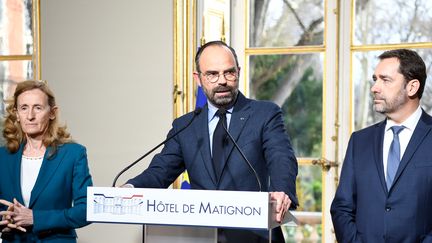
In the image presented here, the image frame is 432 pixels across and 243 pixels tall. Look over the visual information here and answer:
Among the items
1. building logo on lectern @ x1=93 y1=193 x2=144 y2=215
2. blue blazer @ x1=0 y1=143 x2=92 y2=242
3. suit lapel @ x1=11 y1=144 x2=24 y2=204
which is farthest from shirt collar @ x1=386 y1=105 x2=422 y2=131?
suit lapel @ x1=11 y1=144 x2=24 y2=204

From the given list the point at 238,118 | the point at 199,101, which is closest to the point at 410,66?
the point at 238,118

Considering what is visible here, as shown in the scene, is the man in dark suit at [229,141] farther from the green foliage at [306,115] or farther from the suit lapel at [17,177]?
the green foliage at [306,115]

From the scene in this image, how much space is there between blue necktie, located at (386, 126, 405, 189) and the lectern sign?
3.02 feet

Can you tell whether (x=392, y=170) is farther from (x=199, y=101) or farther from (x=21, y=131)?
(x=199, y=101)

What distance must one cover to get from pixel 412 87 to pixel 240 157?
82 cm

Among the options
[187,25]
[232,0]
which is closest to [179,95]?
[187,25]

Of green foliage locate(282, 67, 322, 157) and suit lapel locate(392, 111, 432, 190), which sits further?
green foliage locate(282, 67, 322, 157)

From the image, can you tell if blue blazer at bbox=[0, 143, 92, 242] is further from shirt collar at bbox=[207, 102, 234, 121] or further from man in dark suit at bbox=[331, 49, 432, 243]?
man in dark suit at bbox=[331, 49, 432, 243]

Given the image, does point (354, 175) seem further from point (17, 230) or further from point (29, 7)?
point (29, 7)

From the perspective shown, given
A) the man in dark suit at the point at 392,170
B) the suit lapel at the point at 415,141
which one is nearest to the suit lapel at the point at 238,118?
the man in dark suit at the point at 392,170

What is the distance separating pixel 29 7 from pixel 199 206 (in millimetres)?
3610

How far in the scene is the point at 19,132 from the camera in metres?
3.50

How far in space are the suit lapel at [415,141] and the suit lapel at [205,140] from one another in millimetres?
775

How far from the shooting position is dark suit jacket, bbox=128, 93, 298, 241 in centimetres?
304
